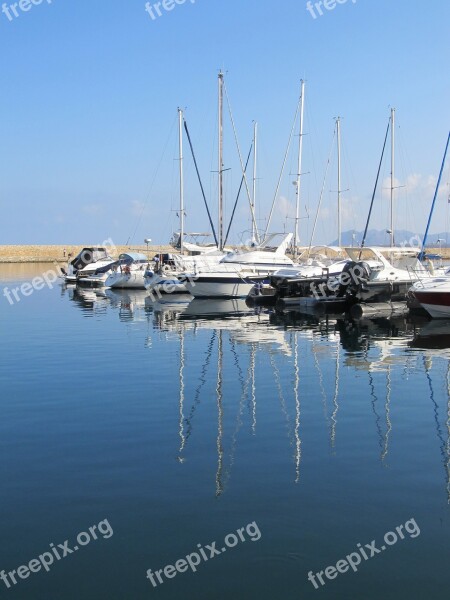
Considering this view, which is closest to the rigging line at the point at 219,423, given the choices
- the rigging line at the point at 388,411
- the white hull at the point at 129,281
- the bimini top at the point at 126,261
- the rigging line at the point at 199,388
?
the rigging line at the point at 199,388

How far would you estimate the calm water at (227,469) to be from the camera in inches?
274

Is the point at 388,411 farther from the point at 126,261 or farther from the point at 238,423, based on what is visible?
the point at 126,261

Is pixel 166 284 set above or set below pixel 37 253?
below

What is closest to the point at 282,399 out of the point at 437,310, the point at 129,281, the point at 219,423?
the point at 219,423

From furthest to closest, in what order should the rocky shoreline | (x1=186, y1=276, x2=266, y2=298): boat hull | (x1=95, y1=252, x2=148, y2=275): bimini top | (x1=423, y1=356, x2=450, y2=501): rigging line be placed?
1. the rocky shoreline
2. (x1=95, y1=252, x2=148, y2=275): bimini top
3. (x1=186, y1=276, x2=266, y2=298): boat hull
4. (x1=423, y1=356, x2=450, y2=501): rigging line

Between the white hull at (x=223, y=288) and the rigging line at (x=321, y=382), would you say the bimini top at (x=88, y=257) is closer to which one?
the white hull at (x=223, y=288)

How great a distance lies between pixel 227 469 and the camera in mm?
9922

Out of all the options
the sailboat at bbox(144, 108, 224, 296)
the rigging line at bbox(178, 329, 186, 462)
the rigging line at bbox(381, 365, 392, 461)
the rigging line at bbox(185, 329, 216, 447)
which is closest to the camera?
the rigging line at bbox(381, 365, 392, 461)

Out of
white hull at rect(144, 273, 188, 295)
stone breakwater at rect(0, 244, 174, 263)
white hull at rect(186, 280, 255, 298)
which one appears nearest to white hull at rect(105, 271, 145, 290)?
white hull at rect(144, 273, 188, 295)

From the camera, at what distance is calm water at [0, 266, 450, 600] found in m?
6.95

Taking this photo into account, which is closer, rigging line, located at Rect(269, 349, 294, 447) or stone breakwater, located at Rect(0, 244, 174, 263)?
rigging line, located at Rect(269, 349, 294, 447)

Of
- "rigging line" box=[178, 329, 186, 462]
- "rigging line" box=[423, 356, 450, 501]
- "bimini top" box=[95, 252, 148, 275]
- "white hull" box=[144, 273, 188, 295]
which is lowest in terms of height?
"rigging line" box=[423, 356, 450, 501]

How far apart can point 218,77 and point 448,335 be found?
28539 mm

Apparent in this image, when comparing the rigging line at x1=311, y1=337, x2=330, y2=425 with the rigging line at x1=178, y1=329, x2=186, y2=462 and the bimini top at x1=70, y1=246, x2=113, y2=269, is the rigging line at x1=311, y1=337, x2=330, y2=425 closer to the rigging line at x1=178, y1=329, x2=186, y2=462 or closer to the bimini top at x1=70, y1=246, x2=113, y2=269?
the rigging line at x1=178, y1=329, x2=186, y2=462
